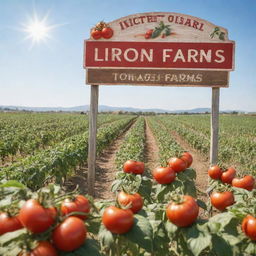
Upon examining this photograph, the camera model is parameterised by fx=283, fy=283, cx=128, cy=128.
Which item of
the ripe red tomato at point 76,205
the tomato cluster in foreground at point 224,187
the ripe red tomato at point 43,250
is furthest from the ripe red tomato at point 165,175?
the ripe red tomato at point 43,250

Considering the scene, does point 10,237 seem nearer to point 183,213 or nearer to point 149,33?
point 183,213

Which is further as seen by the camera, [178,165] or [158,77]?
[158,77]

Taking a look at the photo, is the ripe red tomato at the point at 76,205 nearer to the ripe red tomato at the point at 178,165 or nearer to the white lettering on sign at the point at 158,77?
the ripe red tomato at the point at 178,165

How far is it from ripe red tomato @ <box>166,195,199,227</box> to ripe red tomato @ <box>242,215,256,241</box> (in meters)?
0.37

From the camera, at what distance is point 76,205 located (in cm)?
192

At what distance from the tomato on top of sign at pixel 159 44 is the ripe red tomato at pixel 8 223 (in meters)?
4.58

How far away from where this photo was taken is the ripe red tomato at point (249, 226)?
2057mm

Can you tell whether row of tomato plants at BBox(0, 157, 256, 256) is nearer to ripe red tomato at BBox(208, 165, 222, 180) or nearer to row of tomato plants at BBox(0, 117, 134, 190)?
ripe red tomato at BBox(208, 165, 222, 180)

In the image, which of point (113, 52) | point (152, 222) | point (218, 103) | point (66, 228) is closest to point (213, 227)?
point (152, 222)

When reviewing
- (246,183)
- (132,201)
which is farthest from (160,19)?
(132,201)

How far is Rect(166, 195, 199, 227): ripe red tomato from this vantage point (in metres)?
2.12

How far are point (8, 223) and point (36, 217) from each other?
279 mm

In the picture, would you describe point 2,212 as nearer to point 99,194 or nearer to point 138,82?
point 138,82

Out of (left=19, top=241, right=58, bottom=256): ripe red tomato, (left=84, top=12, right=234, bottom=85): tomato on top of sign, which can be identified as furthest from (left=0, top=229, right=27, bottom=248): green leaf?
(left=84, top=12, right=234, bottom=85): tomato on top of sign
